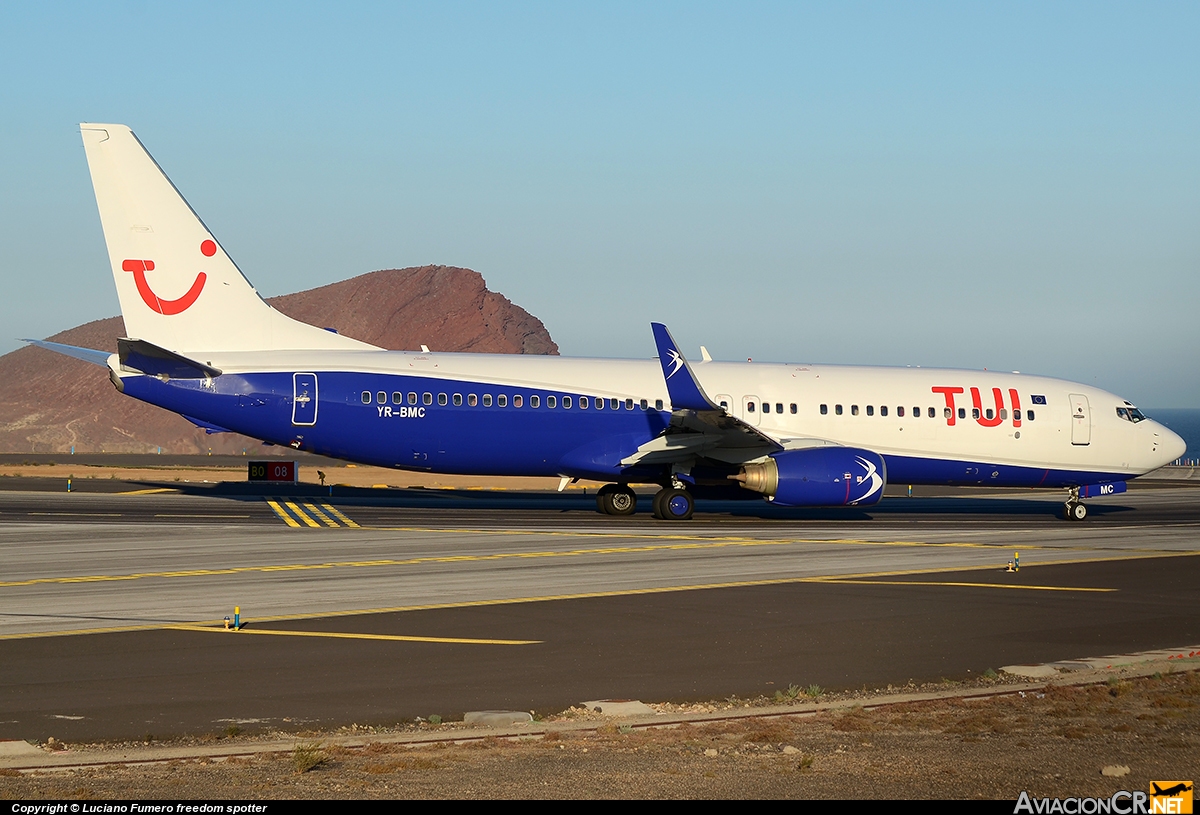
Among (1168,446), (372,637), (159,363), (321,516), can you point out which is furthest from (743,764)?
(1168,446)

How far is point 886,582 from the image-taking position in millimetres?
19875

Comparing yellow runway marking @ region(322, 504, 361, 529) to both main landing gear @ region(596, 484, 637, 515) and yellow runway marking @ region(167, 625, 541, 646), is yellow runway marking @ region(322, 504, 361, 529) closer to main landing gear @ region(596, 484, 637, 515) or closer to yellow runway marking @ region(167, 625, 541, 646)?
main landing gear @ region(596, 484, 637, 515)

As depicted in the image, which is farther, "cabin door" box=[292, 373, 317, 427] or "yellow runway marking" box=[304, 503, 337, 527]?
"cabin door" box=[292, 373, 317, 427]

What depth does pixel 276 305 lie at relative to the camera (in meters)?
148

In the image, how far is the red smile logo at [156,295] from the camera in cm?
2944

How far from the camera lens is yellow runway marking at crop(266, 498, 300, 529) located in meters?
27.9

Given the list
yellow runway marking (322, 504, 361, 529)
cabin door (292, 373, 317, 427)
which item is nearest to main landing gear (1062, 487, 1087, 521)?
yellow runway marking (322, 504, 361, 529)

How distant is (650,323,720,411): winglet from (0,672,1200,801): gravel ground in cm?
1984

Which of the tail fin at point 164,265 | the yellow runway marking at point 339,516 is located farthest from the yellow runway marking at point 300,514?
the tail fin at point 164,265

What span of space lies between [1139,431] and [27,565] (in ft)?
100

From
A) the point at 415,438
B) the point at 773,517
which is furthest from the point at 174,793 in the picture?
the point at 773,517

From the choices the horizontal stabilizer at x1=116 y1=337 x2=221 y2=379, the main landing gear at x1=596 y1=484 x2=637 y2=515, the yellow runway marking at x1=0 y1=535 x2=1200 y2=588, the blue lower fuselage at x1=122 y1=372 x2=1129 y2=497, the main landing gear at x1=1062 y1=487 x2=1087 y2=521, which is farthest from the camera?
the main landing gear at x1=1062 y1=487 x2=1087 y2=521

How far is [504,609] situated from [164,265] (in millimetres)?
17703

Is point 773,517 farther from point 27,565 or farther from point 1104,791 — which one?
point 1104,791
